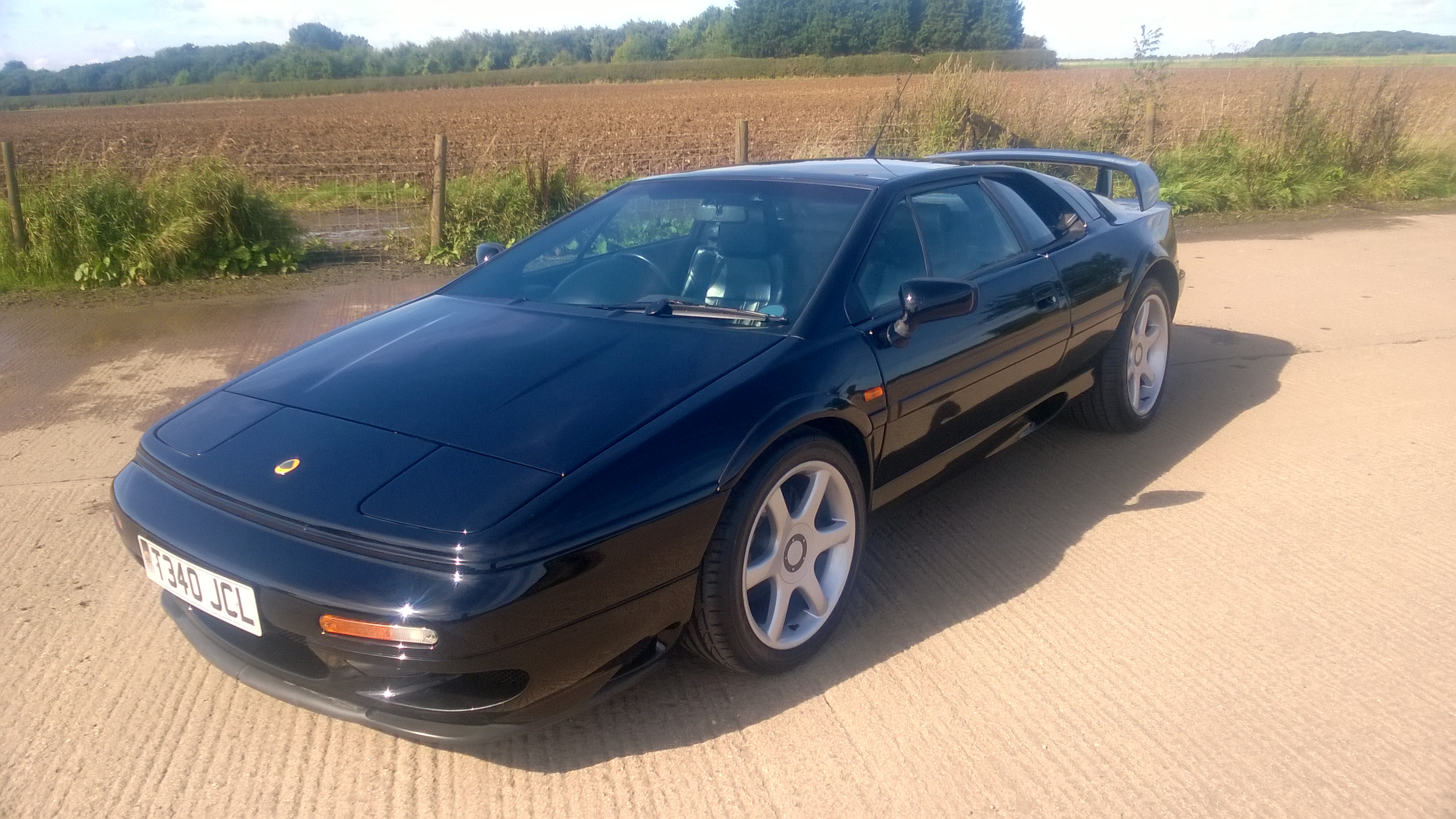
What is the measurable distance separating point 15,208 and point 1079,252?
850cm

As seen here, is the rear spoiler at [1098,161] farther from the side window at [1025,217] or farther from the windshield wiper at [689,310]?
the windshield wiper at [689,310]

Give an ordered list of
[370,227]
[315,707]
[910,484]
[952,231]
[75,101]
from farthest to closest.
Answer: [75,101], [370,227], [952,231], [910,484], [315,707]

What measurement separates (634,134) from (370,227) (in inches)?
510

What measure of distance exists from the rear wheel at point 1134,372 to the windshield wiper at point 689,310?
7.03 ft

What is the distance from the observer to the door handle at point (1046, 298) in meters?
3.87

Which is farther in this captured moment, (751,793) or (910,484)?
(910,484)

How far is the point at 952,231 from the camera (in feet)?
12.2

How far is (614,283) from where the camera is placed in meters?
3.43

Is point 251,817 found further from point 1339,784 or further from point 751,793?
point 1339,784

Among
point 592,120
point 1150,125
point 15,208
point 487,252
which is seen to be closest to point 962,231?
point 487,252

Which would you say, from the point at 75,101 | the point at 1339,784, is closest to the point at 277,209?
the point at 1339,784

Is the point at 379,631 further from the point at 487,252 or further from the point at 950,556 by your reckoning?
the point at 487,252

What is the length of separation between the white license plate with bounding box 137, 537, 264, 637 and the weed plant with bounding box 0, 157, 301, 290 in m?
6.86

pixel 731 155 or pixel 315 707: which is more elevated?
pixel 731 155
